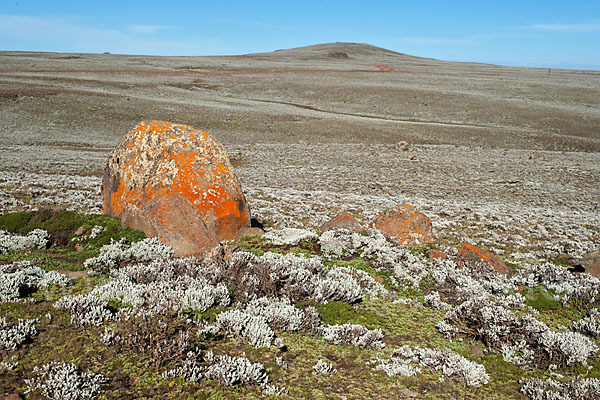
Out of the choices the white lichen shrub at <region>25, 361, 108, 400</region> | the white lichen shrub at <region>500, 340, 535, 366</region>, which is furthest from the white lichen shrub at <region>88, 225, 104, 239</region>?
the white lichen shrub at <region>500, 340, 535, 366</region>

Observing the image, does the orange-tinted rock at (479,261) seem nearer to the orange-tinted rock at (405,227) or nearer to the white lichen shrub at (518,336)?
the white lichen shrub at (518,336)

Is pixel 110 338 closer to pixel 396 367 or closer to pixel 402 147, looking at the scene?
pixel 396 367

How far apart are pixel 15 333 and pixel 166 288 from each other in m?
2.16

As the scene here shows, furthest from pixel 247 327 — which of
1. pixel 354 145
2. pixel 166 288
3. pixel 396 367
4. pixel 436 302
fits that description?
pixel 354 145

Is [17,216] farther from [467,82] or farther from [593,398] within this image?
[467,82]

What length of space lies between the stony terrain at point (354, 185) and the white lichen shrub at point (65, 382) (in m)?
0.15

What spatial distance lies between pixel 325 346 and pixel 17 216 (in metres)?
9.20

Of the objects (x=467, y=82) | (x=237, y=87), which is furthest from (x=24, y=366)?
(x=467, y=82)

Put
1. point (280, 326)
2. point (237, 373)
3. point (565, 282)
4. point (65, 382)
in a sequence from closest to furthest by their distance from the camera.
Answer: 1. point (65, 382)
2. point (237, 373)
3. point (280, 326)
4. point (565, 282)

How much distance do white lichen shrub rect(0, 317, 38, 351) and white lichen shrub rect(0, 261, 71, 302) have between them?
882 millimetres

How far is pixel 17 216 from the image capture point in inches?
397

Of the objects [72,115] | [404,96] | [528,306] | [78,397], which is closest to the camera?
[78,397]

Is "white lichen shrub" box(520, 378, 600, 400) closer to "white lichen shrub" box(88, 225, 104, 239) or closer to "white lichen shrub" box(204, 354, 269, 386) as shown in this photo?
"white lichen shrub" box(204, 354, 269, 386)

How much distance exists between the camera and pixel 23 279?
6273 millimetres
